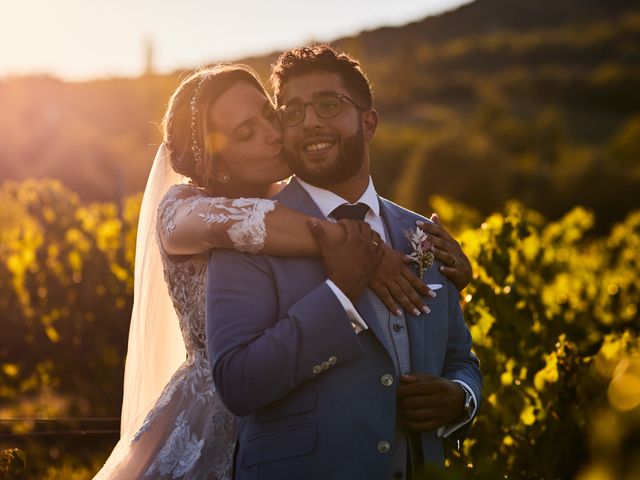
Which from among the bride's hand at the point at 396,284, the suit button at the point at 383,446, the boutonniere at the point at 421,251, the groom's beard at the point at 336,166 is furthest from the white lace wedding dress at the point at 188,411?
the suit button at the point at 383,446

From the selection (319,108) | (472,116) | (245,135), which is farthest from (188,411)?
(472,116)

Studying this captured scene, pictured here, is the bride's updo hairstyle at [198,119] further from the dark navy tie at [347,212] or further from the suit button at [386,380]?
the suit button at [386,380]

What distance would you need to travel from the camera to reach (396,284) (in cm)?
287

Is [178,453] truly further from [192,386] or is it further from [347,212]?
[347,212]

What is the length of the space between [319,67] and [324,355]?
120 centimetres

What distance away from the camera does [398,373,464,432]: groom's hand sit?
280 centimetres

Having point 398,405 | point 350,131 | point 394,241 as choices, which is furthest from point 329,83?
point 398,405

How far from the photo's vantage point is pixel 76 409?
838cm

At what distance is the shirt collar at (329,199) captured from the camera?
3.15 meters

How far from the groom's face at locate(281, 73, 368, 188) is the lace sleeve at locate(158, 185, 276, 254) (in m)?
0.23

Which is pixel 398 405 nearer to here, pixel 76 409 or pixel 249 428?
pixel 249 428

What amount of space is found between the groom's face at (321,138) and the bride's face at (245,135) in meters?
0.07

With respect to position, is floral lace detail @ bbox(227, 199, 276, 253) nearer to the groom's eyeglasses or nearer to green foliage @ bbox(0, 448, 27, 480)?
the groom's eyeglasses

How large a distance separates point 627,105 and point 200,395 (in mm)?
106478
